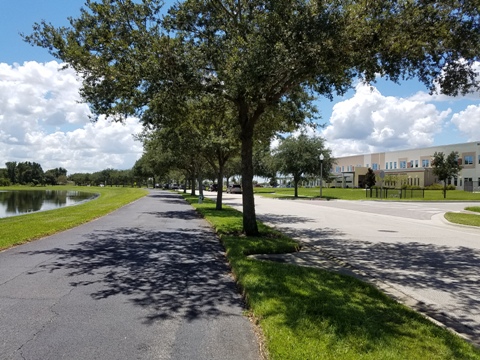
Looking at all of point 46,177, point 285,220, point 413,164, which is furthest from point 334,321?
point 46,177

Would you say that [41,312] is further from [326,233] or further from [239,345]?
[326,233]

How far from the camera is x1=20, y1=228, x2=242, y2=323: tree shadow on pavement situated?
5703 millimetres

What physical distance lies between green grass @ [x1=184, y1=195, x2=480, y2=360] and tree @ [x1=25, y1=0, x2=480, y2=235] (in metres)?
4.41

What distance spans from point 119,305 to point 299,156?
41.1m

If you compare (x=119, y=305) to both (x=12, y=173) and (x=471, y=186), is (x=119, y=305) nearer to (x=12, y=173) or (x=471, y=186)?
(x=471, y=186)

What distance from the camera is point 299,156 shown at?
45.6 metres

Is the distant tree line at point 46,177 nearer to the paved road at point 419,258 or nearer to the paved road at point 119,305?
the paved road at point 419,258

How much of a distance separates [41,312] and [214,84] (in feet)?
25.1

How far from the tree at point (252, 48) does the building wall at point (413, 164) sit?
43803 millimetres

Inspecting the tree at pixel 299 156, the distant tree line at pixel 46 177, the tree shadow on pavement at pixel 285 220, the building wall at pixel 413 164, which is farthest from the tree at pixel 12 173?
the tree shadow on pavement at pixel 285 220

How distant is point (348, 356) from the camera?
382 centimetres

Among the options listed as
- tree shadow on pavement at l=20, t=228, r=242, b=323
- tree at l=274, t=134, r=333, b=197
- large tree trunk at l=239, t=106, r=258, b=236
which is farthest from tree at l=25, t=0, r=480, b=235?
tree at l=274, t=134, r=333, b=197

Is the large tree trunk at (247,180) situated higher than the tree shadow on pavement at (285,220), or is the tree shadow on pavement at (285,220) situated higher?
the large tree trunk at (247,180)

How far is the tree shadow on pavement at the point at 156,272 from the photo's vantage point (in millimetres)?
5703
